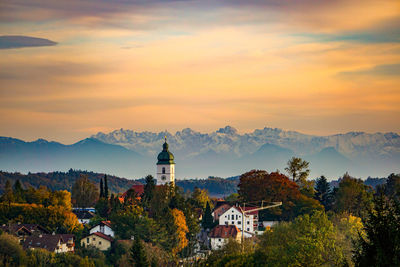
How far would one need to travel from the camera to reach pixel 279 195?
100562mm

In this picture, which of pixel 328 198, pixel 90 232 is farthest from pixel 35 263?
pixel 328 198

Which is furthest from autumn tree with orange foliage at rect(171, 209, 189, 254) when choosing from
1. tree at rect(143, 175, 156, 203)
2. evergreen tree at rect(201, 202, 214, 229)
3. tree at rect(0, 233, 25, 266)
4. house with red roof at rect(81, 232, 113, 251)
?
tree at rect(0, 233, 25, 266)

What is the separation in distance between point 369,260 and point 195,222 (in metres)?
62.6

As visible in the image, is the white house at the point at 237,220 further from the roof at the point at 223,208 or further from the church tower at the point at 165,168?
the church tower at the point at 165,168

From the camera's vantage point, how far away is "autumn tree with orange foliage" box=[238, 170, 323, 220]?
99000mm

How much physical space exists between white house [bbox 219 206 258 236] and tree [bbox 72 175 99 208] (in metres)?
25.9

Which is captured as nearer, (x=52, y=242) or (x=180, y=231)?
(x=52, y=242)

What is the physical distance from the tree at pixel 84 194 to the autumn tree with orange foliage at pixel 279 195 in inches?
1119

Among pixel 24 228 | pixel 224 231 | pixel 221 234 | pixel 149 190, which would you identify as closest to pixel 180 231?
pixel 221 234

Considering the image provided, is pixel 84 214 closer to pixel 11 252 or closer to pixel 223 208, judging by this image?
pixel 223 208

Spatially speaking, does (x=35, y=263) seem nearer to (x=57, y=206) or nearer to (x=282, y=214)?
(x=57, y=206)

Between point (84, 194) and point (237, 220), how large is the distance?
29.3 metres

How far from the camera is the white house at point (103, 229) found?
304 ft

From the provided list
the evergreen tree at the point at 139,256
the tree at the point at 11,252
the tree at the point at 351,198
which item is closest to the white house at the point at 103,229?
the tree at the point at 11,252
